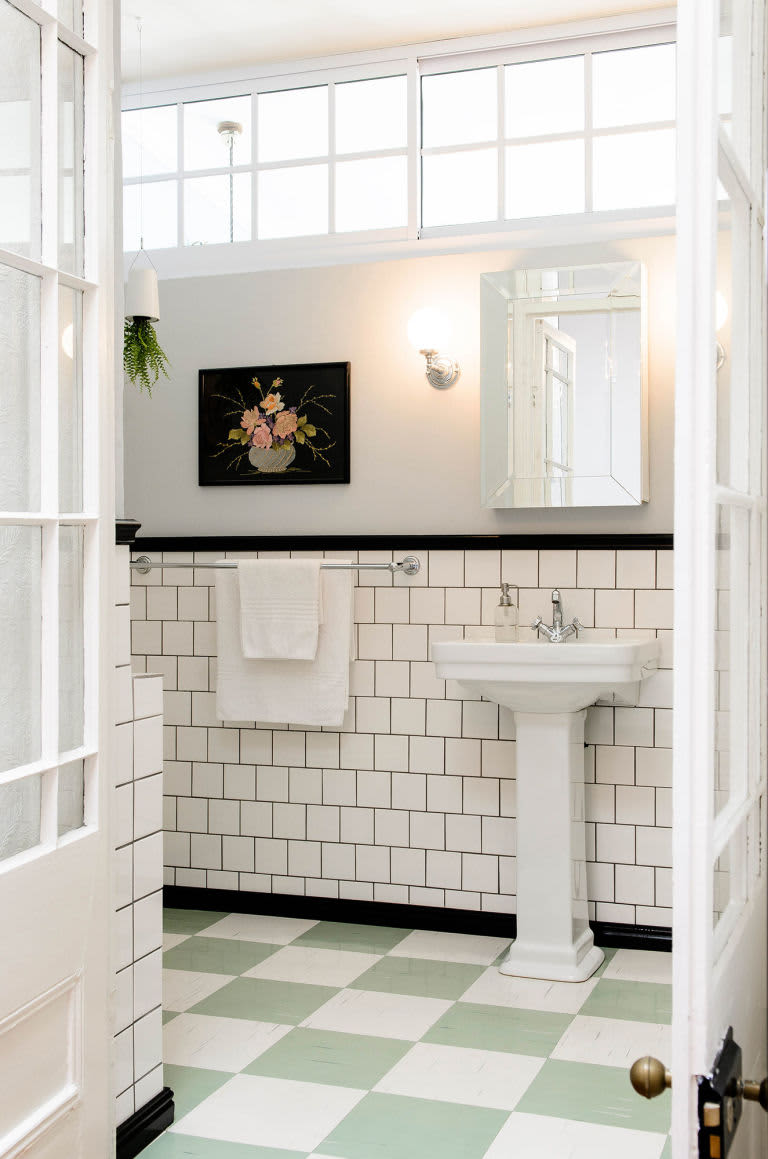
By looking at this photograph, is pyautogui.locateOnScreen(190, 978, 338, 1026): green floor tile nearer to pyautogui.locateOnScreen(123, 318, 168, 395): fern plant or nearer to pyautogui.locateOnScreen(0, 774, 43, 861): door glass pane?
pyautogui.locateOnScreen(0, 774, 43, 861): door glass pane

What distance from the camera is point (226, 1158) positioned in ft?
7.49

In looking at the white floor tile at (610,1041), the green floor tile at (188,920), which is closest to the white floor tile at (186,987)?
the green floor tile at (188,920)

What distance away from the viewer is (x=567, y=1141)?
7.74 feet

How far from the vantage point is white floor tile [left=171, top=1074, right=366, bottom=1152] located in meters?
2.38

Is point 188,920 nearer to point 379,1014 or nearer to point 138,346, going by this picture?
point 379,1014

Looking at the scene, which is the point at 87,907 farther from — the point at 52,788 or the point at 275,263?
the point at 275,263

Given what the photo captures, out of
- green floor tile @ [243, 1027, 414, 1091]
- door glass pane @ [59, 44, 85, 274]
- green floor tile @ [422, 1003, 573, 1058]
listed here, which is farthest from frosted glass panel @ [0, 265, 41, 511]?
green floor tile @ [422, 1003, 573, 1058]

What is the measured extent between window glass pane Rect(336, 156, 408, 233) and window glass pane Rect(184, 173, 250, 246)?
370 millimetres

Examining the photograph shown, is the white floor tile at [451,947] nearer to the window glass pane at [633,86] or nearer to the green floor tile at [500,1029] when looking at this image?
the green floor tile at [500,1029]

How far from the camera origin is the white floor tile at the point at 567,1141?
2.31 meters

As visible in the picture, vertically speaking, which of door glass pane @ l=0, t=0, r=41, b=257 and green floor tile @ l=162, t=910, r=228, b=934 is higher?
door glass pane @ l=0, t=0, r=41, b=257

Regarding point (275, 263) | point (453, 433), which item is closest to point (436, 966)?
point (453, 433)

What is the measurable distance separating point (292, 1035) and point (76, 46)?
2310 mm

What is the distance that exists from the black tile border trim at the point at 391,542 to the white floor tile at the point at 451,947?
1289 millimetres
